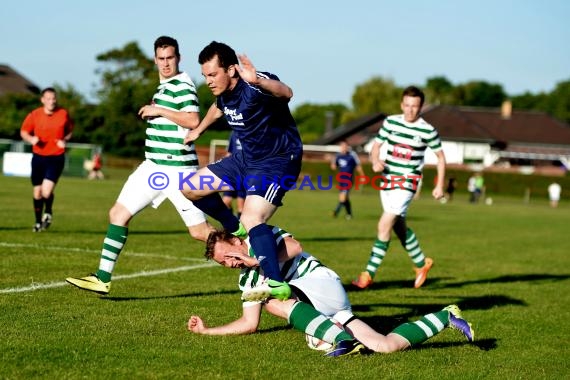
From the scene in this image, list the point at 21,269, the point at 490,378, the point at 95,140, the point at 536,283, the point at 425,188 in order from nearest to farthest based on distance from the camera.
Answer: the point at 490,378 → the point at 21,269 → the point at 536,283 → the point at 425,188 → the point at 95,140

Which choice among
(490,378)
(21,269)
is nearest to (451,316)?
(490,378)

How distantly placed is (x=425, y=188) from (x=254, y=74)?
5289cm

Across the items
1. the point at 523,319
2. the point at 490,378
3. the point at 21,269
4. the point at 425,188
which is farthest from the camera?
the point at 425,188

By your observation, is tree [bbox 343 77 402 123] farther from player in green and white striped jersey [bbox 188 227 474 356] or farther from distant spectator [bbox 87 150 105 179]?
player in green and white striped jersey [bbox 188 227 474 356]

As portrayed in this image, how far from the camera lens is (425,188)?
58156 mm

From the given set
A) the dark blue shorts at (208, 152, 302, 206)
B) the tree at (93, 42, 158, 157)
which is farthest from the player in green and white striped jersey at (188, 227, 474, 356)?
the tree at (93, 42, 158, 157)

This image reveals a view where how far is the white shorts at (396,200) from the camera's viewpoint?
10.1 metres

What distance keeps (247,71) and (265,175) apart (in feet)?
3.08

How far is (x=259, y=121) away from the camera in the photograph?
264 inches

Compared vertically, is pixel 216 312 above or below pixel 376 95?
below

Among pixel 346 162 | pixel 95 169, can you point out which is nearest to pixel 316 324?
pixel 346 162

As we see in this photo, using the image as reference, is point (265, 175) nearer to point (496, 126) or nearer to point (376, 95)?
point (496, 126)

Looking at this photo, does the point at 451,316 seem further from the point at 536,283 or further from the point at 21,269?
the point at 536,283

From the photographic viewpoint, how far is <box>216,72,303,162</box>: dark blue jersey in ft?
21.7
